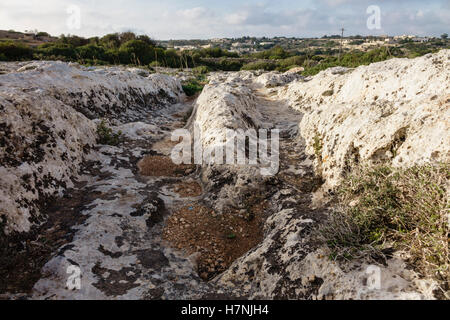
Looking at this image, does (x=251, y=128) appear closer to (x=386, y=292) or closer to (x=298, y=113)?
(x=298, y=113)

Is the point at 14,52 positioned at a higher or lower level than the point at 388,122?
higher

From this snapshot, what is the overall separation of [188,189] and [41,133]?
382cm

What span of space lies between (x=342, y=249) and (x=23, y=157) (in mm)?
6199

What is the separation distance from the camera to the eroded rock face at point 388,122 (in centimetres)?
413

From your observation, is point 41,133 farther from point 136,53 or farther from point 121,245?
point 136,53

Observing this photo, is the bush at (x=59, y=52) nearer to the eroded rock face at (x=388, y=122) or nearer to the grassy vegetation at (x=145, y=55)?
the grassy vegetation at (x=145, y=55)

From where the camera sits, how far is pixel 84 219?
462cm

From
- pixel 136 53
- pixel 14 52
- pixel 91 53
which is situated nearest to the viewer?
pixel 14 52

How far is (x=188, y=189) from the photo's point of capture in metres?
6.55

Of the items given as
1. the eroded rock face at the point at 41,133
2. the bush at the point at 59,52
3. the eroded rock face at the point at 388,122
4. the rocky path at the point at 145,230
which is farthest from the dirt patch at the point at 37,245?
the bush at the point at 59,52

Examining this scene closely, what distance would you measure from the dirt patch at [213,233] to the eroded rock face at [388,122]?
6.56 ft

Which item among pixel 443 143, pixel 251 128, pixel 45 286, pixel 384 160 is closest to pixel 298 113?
pixel 251 128

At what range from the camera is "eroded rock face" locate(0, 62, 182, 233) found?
4.54 metres

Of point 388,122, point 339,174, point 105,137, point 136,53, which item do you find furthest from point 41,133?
point 136,53
